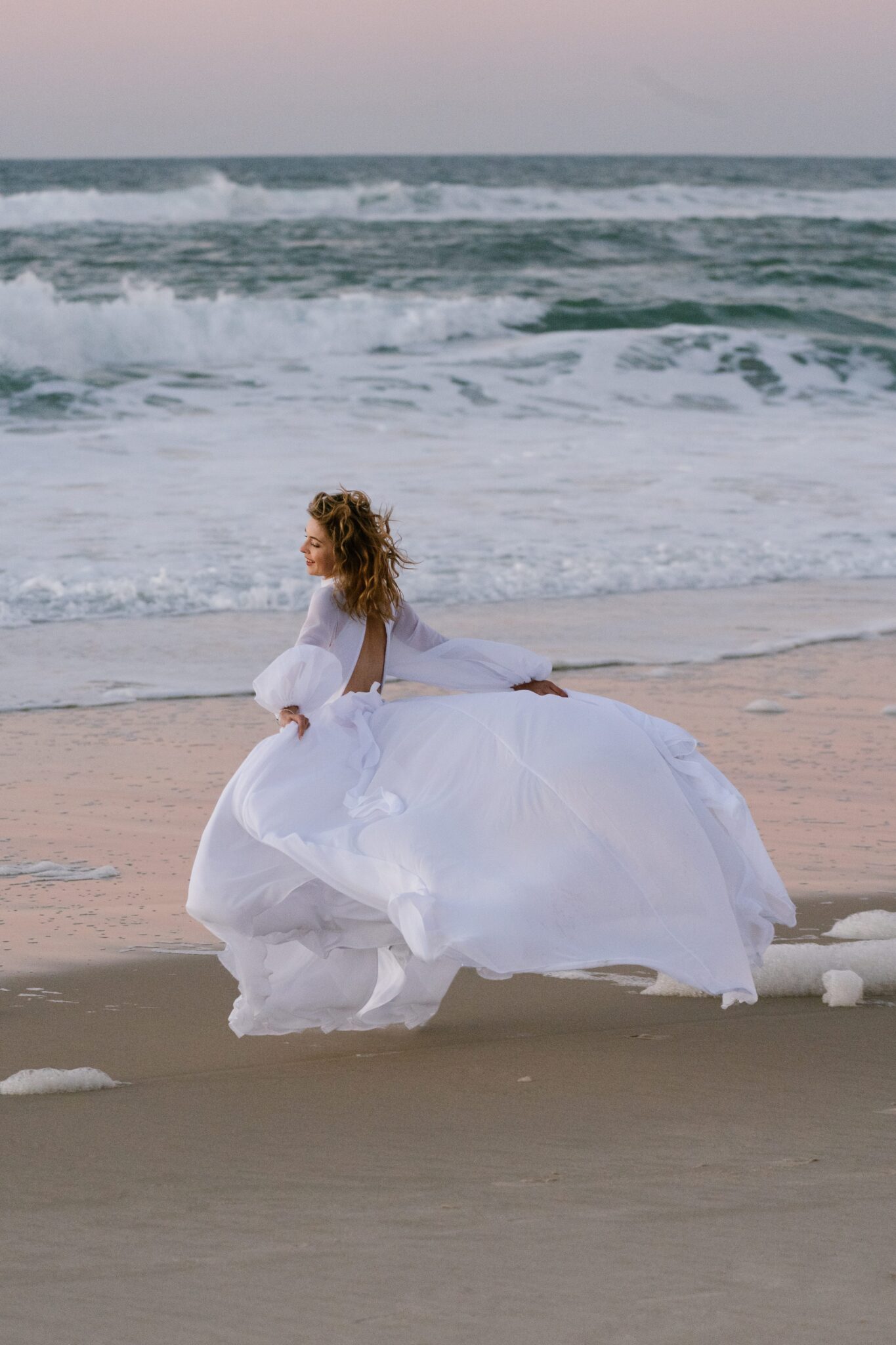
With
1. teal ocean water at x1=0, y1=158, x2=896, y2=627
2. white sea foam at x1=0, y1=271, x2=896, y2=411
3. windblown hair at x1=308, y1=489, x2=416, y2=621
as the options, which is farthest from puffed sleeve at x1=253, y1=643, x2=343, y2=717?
white sea foam at x1=0, y1=271, x2=896, y2=411

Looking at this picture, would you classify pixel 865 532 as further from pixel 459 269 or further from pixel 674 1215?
pixel 459 269

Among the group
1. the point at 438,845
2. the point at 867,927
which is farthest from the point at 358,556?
the point at 867,927

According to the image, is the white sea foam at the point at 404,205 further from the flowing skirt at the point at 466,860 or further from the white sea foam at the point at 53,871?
the flowing skirt at the point at 466,860

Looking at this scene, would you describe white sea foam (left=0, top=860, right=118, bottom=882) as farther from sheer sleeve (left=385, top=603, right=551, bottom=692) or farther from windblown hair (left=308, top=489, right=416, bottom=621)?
windblown hair (left=308, top=489, right=416, bottom=621)

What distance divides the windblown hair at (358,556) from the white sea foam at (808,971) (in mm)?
1233

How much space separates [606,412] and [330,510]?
13.5 m

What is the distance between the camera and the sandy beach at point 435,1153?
2.53 m

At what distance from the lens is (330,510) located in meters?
4.10

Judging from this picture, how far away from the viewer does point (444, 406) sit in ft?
56.0

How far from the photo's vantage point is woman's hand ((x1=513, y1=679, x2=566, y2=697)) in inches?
162

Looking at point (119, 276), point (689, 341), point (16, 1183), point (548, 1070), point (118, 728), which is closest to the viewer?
point (16, 1183)

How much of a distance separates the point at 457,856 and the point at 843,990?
3.83ft

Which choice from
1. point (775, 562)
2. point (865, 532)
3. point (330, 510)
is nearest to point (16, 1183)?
point (330, 510)

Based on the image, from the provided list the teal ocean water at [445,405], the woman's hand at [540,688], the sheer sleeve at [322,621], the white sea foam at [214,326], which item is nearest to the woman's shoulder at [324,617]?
the sheer sleeve at [322,621]
